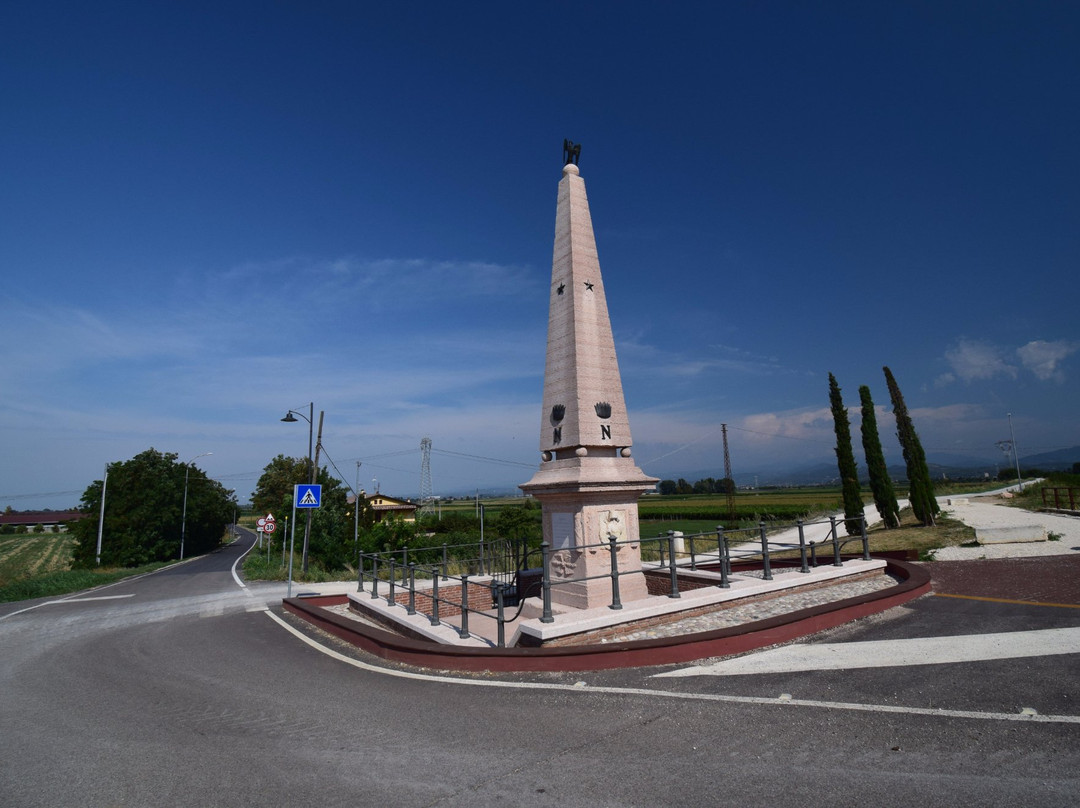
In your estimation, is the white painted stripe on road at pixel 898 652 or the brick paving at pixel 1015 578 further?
the brick paving at pixel 1015 578

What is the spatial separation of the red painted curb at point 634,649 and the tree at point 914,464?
1812 centimetres

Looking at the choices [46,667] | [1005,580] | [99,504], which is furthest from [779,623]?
[99,504]

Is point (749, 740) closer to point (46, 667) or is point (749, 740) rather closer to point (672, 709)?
point (672, 709)

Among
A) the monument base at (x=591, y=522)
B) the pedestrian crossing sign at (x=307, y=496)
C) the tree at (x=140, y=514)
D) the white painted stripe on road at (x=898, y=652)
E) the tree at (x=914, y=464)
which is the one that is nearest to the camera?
the white painted stripe on road at (x=898, y=652)

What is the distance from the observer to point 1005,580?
10172mm

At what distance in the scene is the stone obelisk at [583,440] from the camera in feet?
34.3

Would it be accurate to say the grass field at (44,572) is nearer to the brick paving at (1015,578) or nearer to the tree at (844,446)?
the brick paving at (1015,578)

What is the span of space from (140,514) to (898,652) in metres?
47.1

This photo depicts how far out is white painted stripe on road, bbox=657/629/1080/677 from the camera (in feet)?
20.2

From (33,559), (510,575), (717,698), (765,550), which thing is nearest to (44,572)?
(33,559)

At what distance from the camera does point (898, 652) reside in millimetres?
6527

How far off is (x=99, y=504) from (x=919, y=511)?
4768 cm

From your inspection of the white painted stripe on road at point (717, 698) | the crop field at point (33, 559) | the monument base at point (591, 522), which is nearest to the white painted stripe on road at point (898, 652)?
the white painted stripe on road at point (717, 698)

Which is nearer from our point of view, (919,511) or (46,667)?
(46,667)
